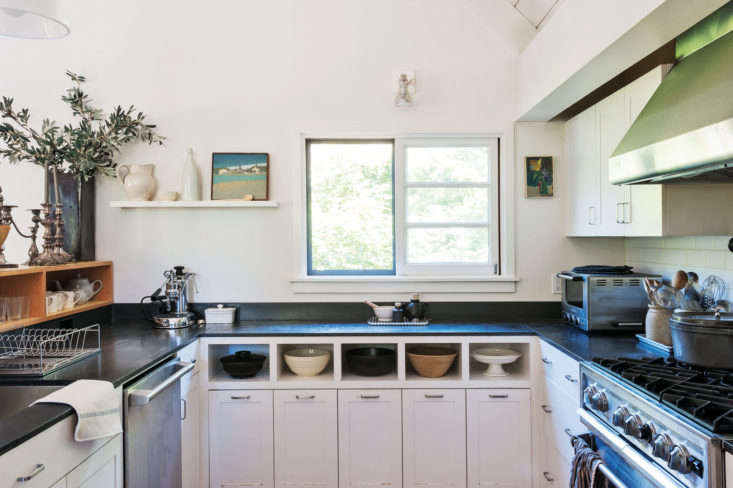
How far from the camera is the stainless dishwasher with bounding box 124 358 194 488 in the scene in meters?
1.84

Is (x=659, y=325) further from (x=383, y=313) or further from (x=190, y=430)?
(x=190, y=430)

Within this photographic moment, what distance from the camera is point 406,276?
3.12 meters

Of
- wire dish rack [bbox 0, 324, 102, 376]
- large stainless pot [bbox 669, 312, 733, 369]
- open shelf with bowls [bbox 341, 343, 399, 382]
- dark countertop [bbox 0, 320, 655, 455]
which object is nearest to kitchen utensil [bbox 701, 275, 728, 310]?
dark countertop [bbox 0, 320, 655, 455]

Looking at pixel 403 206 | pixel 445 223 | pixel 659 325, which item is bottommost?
pixel 659 325

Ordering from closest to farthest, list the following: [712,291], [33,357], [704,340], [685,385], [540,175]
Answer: [685,385], [704,340], [33,357], [712,291], [540,175]

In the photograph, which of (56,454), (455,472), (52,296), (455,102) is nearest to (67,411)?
(56,454)

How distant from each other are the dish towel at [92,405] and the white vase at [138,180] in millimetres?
1605

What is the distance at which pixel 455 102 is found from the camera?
10.2ft

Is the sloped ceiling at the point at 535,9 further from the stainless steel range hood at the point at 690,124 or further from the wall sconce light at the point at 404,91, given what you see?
the stainless steel range hood at the point at 690,124

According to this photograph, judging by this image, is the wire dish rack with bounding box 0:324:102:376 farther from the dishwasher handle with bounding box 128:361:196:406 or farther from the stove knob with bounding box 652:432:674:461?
the stove knob with bounding box 652:432:674:461

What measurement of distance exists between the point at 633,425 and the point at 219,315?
2.27m

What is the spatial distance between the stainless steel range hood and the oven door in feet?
3.01

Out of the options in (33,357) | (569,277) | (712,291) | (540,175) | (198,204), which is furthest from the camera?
(540,175)

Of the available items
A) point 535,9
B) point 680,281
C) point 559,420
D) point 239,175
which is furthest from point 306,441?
point 535,9
